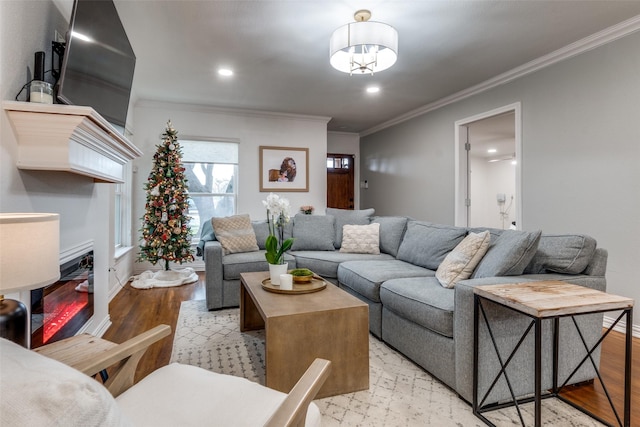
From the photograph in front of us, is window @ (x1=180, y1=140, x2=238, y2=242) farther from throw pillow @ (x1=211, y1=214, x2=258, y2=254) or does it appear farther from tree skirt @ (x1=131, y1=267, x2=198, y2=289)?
throw pillow @ (x1=211, y1=214, x2=258, y2=254)

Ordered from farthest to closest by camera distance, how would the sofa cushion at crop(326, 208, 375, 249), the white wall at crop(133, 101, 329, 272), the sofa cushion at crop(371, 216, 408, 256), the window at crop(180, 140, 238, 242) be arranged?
1. the window at crop(180, 140, 238, 242)
2. the white wall at crop(133, 101, 329, 272)
3. the sofa cushion at crop(326, 208, 375, 249)
4. the sofa cushion at crop(371, 216, 408, 256)

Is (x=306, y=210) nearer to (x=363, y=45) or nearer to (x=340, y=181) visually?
(x=340, y=181)

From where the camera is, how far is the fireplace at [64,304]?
169cm

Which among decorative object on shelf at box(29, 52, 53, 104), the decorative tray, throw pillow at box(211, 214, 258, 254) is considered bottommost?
the decorative tray

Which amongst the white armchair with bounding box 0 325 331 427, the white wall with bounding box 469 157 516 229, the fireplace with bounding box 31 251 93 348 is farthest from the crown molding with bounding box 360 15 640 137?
the fireplace with bounding box 31 251 93 348

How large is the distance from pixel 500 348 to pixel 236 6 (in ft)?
9.44

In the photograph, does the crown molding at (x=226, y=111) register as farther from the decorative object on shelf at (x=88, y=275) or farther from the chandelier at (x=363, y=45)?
the decorative object on shelf at (x=88, y=275)

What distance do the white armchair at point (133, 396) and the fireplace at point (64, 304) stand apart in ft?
1.71

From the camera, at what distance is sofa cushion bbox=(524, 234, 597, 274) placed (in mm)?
1950

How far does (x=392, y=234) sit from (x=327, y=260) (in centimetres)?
80

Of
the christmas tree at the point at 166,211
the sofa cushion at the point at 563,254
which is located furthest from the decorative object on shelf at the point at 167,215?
the sofa cushion at the point at 563,254

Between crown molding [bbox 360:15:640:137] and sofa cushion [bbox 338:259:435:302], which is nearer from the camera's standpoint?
sofa cushion [bbox 338:259:435:302]

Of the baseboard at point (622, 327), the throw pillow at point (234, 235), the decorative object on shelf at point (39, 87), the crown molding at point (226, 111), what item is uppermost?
the crown molding at point (226, 111)

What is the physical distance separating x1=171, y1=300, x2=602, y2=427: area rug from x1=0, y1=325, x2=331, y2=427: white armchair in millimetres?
750
